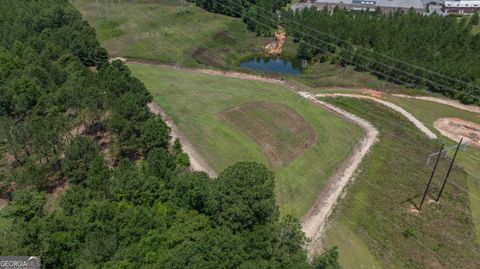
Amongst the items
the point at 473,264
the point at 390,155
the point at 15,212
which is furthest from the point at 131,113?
the point at 473,264

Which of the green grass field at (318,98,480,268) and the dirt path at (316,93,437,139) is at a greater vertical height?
the dirt path at (316,93,437,139)

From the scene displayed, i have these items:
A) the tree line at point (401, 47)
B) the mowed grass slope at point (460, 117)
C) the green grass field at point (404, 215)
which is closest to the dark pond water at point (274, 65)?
the tree line at point (401, 47)

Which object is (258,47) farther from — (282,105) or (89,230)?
(89,230)

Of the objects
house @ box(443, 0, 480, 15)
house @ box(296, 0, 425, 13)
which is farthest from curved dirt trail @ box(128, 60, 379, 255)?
house @ box(443, 0, 480, 15)

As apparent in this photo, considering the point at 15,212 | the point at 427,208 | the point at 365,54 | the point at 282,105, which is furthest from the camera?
the point at 365,54

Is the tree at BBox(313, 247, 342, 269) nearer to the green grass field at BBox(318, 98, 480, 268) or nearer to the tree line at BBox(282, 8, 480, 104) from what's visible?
the green grass field at BBox(318, 98, 480, 268)

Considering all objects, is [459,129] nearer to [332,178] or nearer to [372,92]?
[372,92]

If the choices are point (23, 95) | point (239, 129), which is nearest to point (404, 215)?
point (239, 129)
